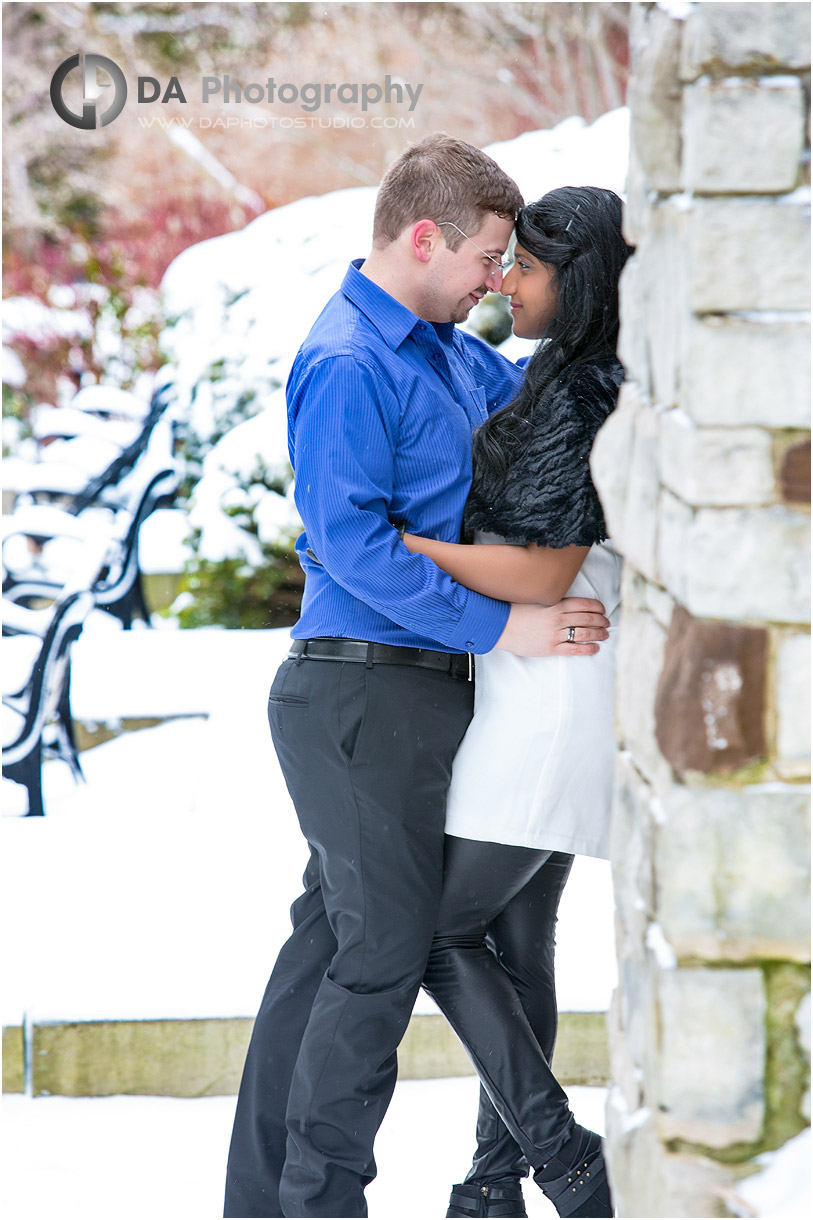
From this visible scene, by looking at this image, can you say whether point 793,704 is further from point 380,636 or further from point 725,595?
point 380,636

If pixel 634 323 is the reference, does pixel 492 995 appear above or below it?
below

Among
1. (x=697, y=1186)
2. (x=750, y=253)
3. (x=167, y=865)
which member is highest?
(x=750, y=253)

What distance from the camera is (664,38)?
125 cm

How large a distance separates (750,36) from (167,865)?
8.43 ft

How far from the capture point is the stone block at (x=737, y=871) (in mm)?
1246

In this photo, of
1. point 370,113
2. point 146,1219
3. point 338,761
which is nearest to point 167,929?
point 146,1219

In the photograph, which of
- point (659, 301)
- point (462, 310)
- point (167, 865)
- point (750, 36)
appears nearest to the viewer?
point (750, 36)

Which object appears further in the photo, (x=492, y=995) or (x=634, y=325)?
(x=492, y=995)

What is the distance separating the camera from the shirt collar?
6.29 feet

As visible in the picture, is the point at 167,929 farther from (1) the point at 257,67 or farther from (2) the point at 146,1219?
(1) the point at 257,67

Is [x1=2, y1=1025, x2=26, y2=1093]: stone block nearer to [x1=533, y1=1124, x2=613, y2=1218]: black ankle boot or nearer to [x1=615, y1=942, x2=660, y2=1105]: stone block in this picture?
[x1=533, y1=1124, x2=613, y2=1218]: black ankle boot

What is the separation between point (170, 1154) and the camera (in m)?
2.35

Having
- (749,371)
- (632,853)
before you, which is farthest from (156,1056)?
(749,371)

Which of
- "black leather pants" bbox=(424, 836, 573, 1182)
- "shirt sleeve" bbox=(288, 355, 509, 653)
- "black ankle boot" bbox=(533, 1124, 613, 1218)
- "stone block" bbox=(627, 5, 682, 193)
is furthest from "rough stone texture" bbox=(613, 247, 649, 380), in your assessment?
"black ankle boot" bbox=(533, 1124, 613, 1218)
